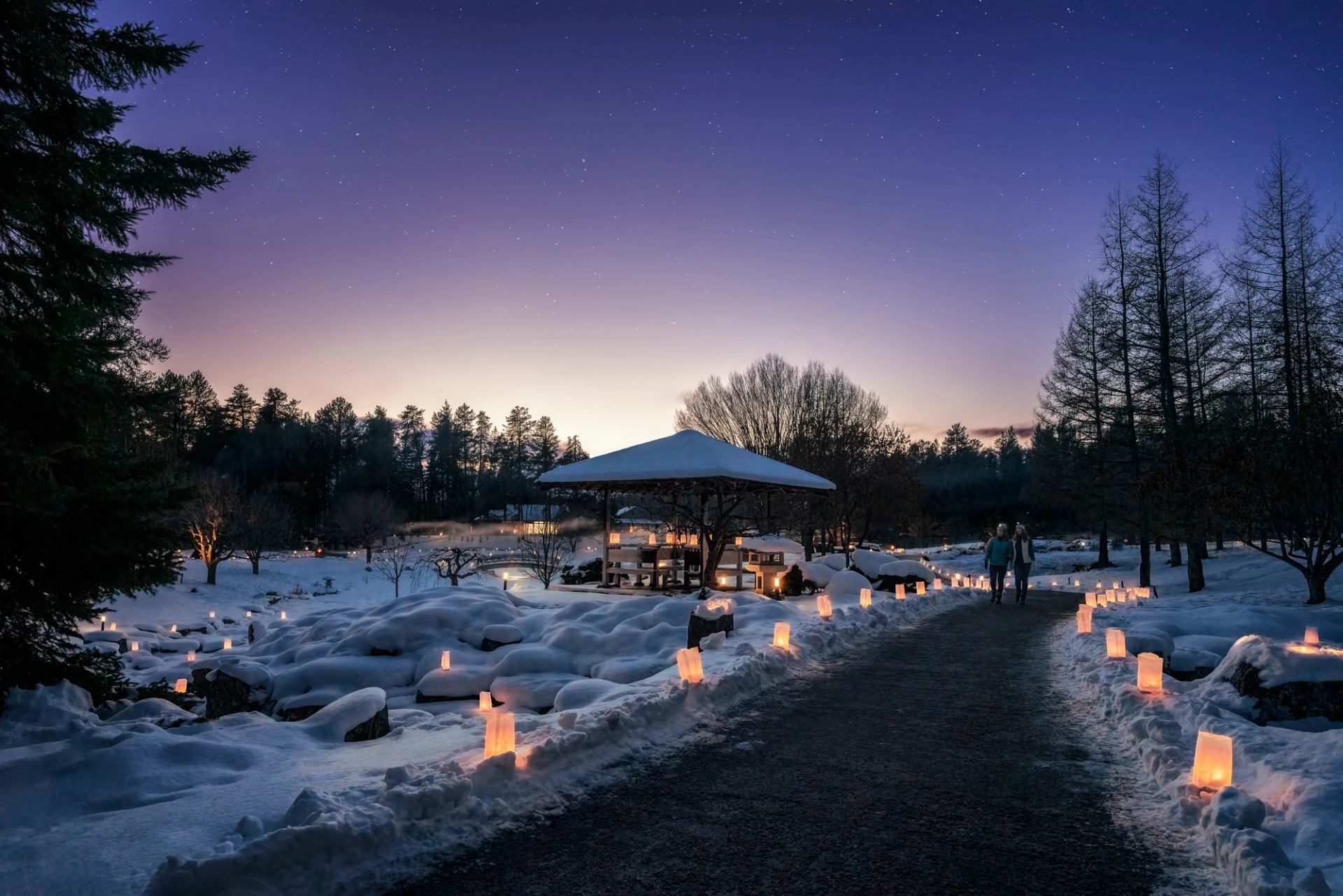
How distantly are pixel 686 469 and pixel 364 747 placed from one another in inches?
376

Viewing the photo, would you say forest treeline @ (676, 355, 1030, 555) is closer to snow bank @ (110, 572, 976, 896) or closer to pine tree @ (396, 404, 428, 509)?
snow bank @ (110, 572, 976, 896)

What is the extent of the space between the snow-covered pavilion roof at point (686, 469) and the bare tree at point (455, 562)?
12.3 metres

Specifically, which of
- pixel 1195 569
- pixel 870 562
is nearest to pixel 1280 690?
pixel 870 562

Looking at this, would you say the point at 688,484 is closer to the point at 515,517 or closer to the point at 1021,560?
the point at 1021,560

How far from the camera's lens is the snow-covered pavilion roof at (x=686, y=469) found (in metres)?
14.8

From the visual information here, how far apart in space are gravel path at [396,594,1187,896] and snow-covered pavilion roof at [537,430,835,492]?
346 inches

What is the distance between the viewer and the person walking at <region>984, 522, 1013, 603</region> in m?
14.9

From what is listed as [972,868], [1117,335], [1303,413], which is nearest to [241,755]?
[972,868]

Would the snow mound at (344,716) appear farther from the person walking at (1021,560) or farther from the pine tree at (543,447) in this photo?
the pine tree at (543,447)

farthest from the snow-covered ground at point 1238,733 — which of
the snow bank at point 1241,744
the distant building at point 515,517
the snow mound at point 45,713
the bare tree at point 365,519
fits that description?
the distant building at point 515,517

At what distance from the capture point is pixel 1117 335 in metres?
24.2

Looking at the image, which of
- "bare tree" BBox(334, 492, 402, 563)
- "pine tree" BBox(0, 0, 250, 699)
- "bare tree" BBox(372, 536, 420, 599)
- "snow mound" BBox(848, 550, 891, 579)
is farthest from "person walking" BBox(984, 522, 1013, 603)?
"bare tree" BBox(334, 492, 402, 563)

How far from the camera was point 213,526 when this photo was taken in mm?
30594

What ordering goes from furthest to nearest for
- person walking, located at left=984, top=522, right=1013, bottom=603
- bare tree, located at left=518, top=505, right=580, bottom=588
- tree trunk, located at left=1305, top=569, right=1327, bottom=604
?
bare tree, located at left=518, top=505, right=580, bottom=588, person walking, located at left=984, top=522, right=1013, bottom=603, tree trunk, located at left=1305, top=569, right=1327, bottom=604
